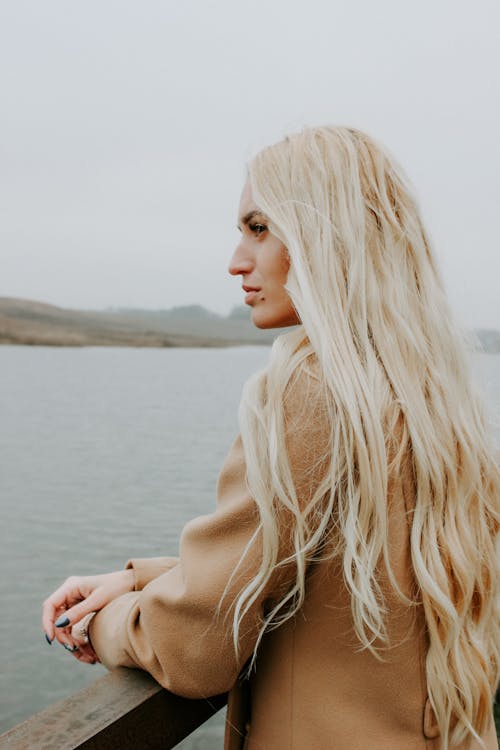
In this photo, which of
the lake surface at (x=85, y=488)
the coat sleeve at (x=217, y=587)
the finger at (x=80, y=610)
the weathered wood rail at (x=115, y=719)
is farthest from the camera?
the lake surface at (x=85, y=488)

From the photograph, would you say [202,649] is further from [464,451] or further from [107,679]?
[464,451]

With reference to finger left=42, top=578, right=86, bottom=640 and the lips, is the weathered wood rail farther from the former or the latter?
the lips

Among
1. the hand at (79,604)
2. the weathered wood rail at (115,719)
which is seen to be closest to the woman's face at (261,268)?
the hand at (79,604)

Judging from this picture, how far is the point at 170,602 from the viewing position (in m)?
1.28

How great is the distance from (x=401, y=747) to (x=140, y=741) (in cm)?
45

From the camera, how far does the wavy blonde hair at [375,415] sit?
4.10ft

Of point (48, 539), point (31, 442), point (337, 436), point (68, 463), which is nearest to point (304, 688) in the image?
point (337, 436)

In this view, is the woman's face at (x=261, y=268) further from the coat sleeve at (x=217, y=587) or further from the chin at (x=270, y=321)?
the coat sleeve at (x=217, y=587)

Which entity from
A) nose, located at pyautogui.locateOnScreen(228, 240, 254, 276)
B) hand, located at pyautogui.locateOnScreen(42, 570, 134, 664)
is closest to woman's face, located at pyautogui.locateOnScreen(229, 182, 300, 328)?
nose, located at pyautogui.locateOnScreen(228, 240, 254, 276)

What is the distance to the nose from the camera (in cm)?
156

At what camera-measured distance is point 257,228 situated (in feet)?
5.10

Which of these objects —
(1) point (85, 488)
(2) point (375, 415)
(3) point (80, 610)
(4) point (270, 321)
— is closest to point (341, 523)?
(2) point (375, 415)

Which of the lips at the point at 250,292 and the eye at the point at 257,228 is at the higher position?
the eye at the point at 257,228

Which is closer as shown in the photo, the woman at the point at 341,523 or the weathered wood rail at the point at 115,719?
the weathered wood rail at the point at 115,719
